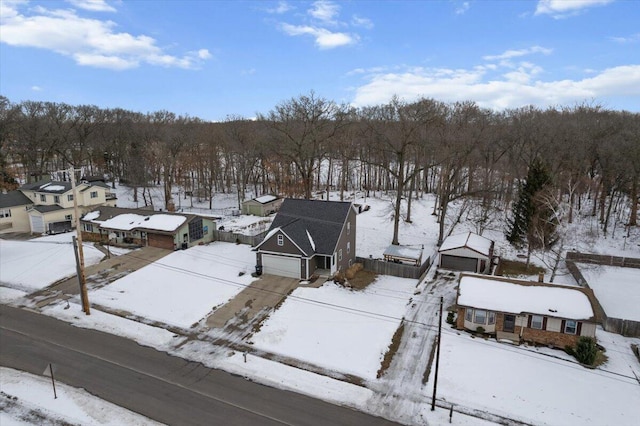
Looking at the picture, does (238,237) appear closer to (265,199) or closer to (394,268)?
(265,199)

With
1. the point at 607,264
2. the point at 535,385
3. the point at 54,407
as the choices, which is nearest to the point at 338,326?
the point at 535,385

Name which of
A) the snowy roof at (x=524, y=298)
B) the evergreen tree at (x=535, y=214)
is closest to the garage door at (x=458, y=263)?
the evergreen tree at (x=535, y=214)

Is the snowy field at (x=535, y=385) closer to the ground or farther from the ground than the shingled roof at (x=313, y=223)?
closer to the ground

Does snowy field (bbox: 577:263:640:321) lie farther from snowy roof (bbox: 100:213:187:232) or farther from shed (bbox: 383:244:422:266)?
snowy roof (bbox: 100:213:187:232)

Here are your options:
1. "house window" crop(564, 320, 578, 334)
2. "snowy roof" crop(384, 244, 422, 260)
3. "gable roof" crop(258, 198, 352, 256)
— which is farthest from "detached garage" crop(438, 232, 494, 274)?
"house window" crop(564, 320, 578, 334)

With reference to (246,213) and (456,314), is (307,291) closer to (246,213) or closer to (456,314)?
(456,314)

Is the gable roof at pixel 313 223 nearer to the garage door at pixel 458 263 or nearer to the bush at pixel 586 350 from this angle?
the garage door at pixel 458 263
